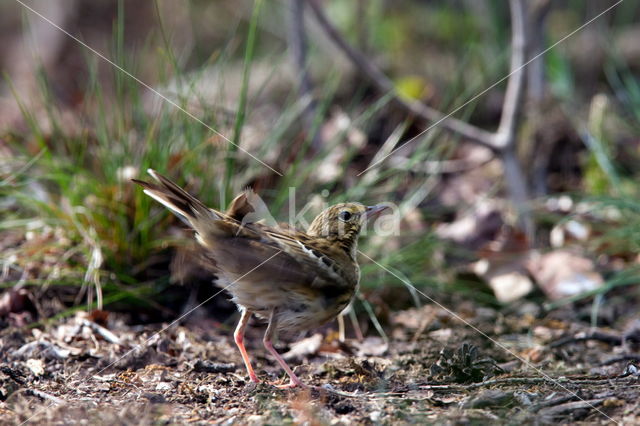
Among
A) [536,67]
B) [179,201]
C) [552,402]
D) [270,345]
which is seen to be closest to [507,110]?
[536,67]

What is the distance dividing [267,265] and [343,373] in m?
0.86

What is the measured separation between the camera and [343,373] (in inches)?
166

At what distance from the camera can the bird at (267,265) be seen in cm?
367

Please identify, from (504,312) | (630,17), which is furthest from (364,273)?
(630,17)

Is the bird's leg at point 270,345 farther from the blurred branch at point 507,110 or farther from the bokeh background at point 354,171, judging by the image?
the blurred branch at point 507,110

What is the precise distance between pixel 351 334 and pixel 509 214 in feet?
8.24

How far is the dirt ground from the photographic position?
338 cm

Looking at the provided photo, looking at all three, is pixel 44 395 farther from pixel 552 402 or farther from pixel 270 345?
pixel 552 402

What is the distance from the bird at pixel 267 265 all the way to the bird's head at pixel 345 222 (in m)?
0.23

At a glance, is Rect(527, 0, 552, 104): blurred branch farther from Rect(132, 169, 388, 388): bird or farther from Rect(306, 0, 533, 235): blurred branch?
Rect(132, 169, 388, 388): bird

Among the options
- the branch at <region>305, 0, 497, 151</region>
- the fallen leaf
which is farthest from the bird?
the branch at <region>305, 0, 497, 151</region>

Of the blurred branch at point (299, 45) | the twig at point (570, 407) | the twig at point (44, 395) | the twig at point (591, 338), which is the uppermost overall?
the blurred branch at point (299, 45)

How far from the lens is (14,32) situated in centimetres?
1544

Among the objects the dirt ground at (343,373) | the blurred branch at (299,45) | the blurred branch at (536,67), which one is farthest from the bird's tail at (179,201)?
the blurred branch at (536,67)
